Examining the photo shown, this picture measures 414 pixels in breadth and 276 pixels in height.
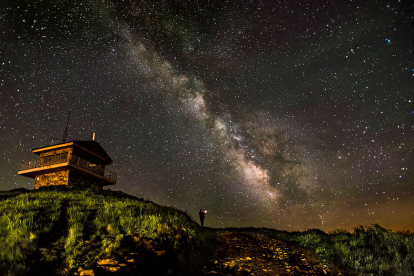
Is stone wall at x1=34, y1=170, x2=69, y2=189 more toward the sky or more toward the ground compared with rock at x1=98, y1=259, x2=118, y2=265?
more toward the sky

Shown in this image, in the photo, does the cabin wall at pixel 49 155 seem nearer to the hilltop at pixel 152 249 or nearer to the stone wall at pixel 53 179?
the stone wall at pixel 53 179

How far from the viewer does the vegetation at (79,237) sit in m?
7.70

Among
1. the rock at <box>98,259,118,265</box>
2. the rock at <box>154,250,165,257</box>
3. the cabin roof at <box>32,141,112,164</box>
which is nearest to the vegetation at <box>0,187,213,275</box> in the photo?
the rock at <box>98,259,118,265</box>

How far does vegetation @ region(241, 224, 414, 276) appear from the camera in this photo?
10.0 metres

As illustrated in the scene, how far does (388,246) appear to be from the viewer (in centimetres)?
1195

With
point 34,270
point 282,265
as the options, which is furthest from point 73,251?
point 282,265

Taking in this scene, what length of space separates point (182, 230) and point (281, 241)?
5989mm

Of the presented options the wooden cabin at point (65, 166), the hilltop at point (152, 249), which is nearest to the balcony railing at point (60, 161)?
the wooden cabin at point (65, 166)

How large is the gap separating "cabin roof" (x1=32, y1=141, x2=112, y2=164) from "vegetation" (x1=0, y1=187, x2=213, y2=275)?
1762 centimetres

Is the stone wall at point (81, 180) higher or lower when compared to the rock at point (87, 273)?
higher

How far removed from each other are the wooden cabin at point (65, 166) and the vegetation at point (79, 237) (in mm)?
15907

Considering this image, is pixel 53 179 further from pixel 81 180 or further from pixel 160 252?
pixel 160 252

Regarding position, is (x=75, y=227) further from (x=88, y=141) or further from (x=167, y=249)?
(x=88, y=141)

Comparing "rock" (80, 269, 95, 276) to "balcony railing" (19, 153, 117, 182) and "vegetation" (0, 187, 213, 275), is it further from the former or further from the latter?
"balcony railing" (19, 153, 117, 182)
